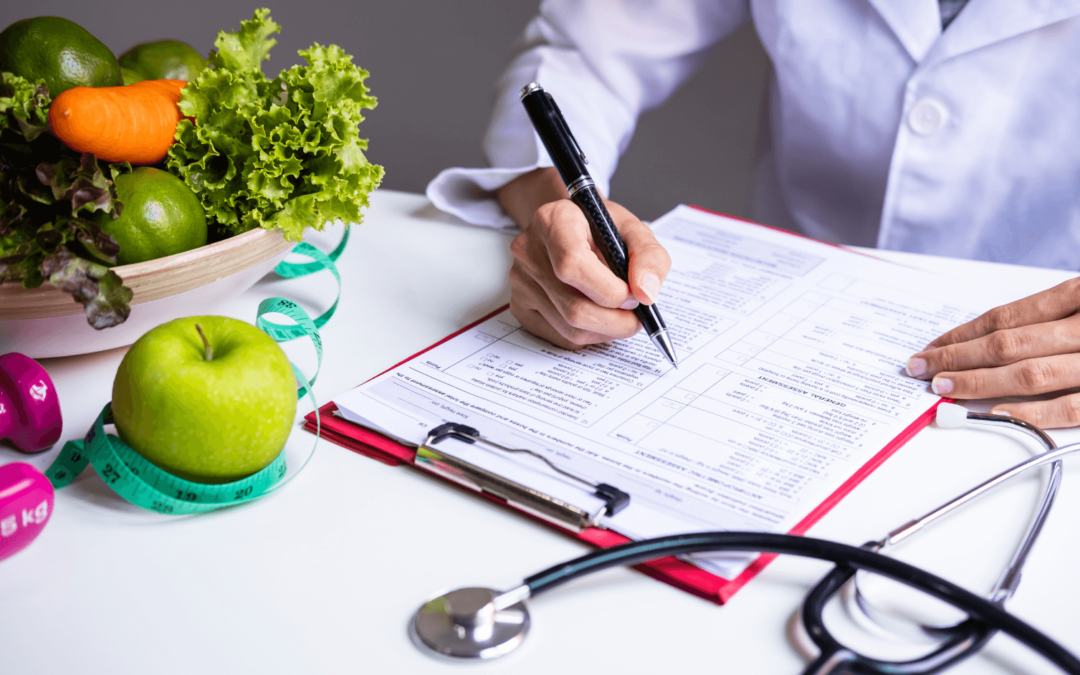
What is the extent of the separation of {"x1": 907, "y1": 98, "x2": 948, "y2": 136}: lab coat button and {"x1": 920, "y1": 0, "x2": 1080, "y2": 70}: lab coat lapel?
66 millimetres

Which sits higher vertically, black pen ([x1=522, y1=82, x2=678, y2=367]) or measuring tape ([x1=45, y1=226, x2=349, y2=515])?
black pen ([x1=522, y1=82, x2=678, y2=367])

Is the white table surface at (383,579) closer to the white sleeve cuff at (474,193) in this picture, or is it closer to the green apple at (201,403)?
the green apple at (201,403)

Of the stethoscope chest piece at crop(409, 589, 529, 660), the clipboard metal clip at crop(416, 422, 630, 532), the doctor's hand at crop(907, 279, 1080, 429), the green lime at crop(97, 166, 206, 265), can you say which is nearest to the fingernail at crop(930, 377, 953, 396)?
the doctor's hand at crop(907, 279, 1080, 429)

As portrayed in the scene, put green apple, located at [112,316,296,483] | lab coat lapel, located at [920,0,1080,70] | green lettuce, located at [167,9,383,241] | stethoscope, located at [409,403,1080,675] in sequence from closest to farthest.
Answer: stethoscope, located at [409,403,1080,675]
green apple, located at [112,316,296,483]
green lettuce, located at [167,9,383,241]
lab coat lapel, located at [920,0,1080,70]

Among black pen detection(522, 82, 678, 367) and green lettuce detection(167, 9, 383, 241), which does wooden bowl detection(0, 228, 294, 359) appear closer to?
green lettuce detection(167, 9, 383, 241)

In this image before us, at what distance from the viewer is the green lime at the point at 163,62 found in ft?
2.91

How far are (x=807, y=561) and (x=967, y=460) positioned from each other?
21 centimetres

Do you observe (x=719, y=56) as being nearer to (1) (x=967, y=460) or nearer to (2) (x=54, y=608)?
(1) (x=967, y=460)

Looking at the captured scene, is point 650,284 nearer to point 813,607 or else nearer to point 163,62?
point 813,607

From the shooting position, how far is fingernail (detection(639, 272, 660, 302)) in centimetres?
75

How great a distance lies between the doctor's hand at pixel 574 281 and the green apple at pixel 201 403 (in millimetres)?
273

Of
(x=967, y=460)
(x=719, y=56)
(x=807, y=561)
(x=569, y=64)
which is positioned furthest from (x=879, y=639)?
(x=719, y=56)

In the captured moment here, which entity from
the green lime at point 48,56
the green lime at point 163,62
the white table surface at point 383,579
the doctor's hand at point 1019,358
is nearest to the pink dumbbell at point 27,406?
the white table surface at point 383,579

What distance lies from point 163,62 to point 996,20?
1.06m
